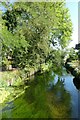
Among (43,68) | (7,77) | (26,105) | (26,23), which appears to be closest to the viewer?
(26,105)

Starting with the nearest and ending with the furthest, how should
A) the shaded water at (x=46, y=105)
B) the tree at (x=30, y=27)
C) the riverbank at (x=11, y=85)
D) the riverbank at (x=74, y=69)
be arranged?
the shaded water at (x=46, y=105), the riverbank at (x=11, y=85), the riverbank at (x=74, y=69), the tree at (x=30, y=27)

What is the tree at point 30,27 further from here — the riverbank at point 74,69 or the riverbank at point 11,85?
the riverbank at point 74,69

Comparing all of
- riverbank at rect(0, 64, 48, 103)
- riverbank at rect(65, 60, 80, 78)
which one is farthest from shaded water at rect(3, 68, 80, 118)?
riverbank at rect(65, 60, 80, 78)

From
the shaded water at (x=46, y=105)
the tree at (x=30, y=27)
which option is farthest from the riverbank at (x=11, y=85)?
the tree at (x=30, y=27)

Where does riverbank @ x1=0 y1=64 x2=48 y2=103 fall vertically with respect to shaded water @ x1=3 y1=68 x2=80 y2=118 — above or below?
above

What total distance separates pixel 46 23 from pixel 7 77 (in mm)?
14408

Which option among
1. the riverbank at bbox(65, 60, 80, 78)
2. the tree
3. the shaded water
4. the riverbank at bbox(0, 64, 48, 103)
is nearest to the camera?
the shaded water

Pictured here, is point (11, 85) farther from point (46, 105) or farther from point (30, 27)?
point (30, 27)

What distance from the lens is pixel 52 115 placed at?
1691 cm

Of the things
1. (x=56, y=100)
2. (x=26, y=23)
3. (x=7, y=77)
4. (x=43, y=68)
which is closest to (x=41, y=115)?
(x=56, y=100)

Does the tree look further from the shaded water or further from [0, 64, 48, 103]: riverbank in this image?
the shaded water

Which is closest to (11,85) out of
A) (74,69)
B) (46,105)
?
(46,105)

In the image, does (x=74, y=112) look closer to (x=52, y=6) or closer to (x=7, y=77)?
(x=7, y=77)

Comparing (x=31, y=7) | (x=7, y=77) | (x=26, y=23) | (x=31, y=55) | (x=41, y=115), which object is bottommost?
(x=41, y=115)
